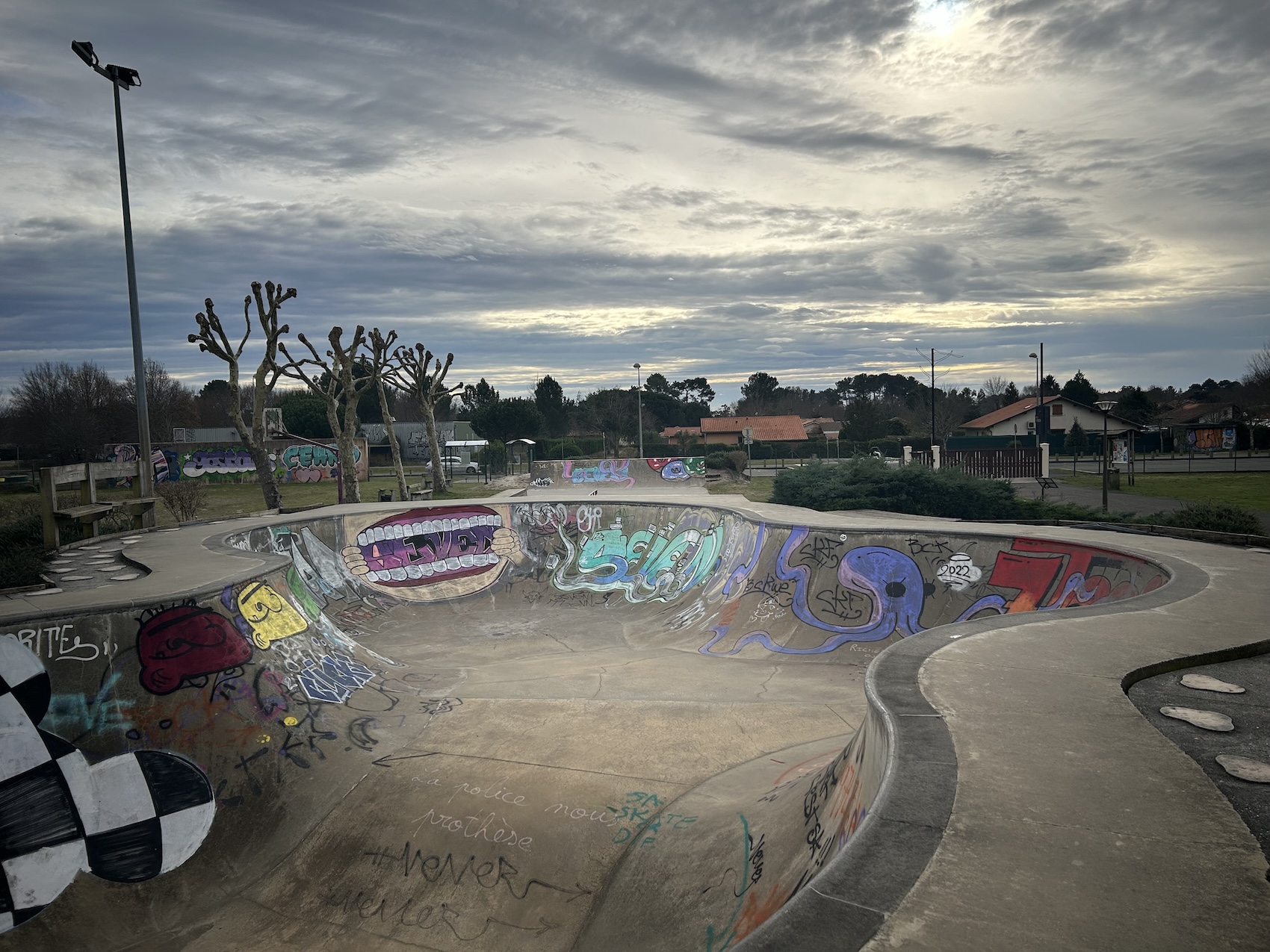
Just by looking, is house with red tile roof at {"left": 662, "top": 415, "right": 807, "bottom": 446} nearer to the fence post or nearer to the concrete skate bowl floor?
the concrete skate bowl floor

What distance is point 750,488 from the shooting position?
108ft

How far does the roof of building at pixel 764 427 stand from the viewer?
2813 inches

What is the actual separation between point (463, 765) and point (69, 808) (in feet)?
12.1

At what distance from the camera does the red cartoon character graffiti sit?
8242 mm

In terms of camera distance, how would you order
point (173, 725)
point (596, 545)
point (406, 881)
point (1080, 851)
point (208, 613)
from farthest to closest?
point (596, 545) < point (208, 613) < point (173, 725) < point (406, 881) < point (1080, 851)

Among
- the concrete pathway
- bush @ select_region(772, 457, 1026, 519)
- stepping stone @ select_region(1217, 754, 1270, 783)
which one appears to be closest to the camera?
stepping stone @ select_region(1217, 754, 1270, 783)

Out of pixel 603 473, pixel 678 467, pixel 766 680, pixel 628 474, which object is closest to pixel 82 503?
pixel 766 680

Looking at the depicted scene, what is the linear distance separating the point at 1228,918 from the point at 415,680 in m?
10.7

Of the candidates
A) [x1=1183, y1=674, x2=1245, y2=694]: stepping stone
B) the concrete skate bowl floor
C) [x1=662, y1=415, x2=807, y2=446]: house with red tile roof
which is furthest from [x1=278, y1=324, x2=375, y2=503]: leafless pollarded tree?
[x1=662, y1=415, x2=807, y2=446]: house with red tile roof

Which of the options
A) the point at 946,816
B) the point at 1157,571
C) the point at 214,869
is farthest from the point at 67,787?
the point at 1157,571

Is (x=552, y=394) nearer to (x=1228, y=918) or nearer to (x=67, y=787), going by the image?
(x=67, y=787)

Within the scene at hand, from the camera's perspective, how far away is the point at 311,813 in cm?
802

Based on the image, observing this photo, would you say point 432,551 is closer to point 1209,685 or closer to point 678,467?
point 1209,685

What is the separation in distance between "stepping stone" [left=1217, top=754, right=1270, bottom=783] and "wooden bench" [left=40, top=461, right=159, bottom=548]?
14.5m
